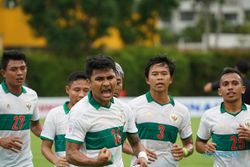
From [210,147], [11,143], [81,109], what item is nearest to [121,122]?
[81,109]

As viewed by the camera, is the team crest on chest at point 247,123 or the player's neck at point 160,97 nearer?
the team crest on chest at point 247,123

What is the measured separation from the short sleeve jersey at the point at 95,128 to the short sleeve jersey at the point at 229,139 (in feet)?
4.99

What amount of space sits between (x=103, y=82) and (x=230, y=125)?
6.55 feet

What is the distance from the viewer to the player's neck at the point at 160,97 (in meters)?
8.62

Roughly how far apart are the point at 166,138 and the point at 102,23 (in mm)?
28181

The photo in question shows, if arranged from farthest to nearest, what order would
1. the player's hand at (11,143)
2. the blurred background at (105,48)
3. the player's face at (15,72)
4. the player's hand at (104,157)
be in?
the blurred background at (105,48)
the player's face at (15,72)
the player's hand at (11,143)
the player's hand at (104,157)

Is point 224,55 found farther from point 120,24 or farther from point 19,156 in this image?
point 19,156

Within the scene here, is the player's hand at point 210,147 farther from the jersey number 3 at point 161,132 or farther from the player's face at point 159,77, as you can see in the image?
the player's face at point 159,77

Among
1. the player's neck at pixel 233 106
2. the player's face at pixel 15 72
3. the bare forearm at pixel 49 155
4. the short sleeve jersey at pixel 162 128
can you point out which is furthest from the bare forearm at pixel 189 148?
the player's face at pixel 15 72

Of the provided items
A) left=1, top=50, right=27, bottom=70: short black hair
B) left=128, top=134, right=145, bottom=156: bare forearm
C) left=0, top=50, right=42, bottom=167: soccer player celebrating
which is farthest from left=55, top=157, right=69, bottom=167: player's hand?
left=1, top=50, right=27, bottom=70: short black hair

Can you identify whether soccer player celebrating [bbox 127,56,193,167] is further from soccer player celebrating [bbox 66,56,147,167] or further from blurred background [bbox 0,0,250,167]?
blurred background [bbox 0,0,250,167]

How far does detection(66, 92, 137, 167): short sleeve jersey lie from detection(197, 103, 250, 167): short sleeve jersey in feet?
4.99

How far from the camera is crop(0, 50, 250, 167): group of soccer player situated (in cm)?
696

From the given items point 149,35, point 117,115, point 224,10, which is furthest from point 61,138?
point 224,10
